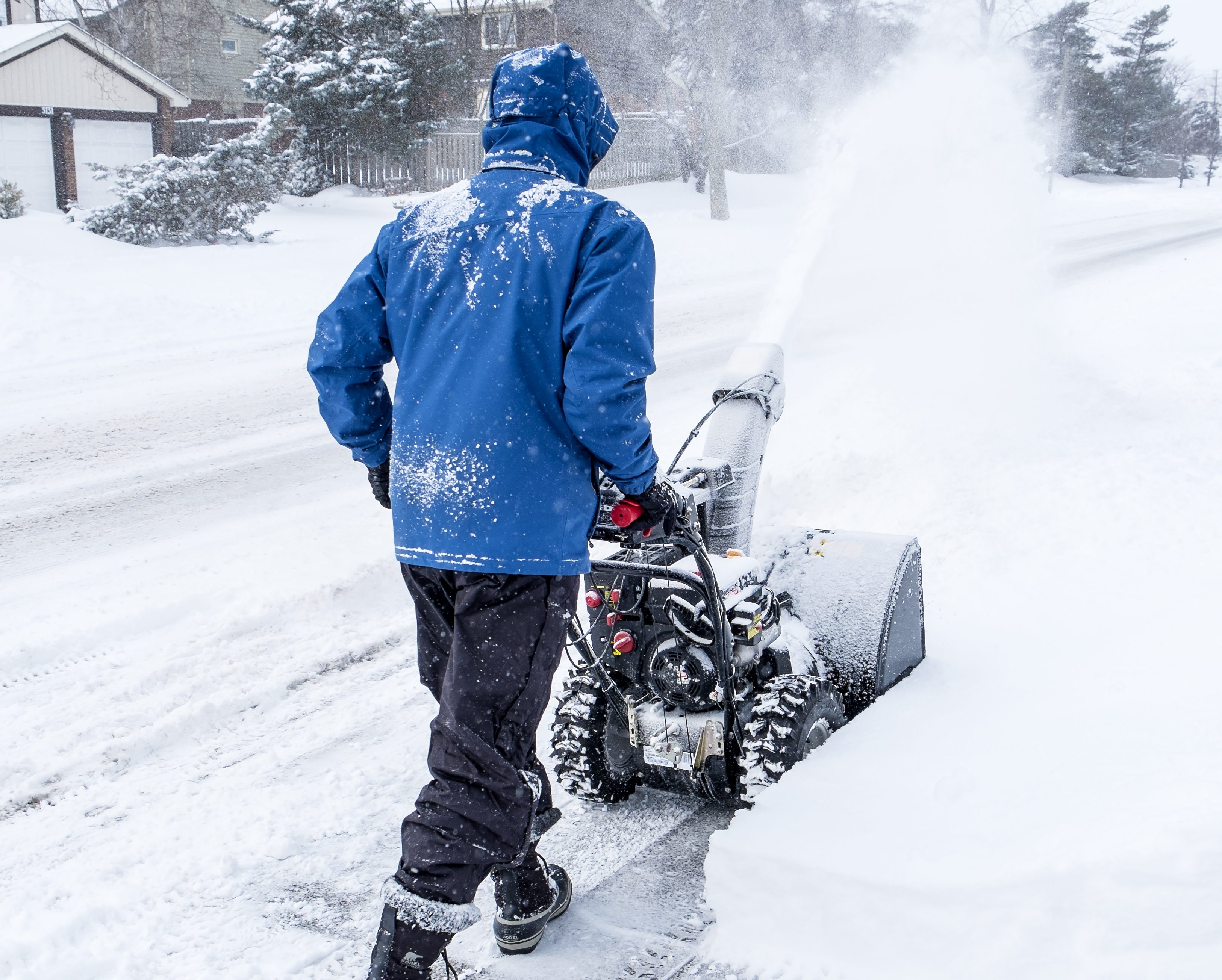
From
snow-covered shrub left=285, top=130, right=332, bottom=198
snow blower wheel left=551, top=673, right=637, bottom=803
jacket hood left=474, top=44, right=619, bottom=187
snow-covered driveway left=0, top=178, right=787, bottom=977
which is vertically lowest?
snow-covered driveway left=0, top=178, right=787, bottom=977

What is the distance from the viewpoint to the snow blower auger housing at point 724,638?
297cm

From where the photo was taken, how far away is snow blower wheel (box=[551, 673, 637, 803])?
3.21m

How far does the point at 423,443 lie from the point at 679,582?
89cm

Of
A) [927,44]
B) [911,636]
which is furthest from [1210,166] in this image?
[911,636]

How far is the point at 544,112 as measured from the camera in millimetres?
2486

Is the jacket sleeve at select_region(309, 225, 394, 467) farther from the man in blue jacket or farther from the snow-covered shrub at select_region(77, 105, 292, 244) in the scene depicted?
the snow-covered shrub at select_region(77, 105, 292, 244)

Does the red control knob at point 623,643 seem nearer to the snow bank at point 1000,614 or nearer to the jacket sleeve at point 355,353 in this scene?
the snow bank at point 1000,614

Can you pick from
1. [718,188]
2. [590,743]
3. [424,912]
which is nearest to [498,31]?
[718,188]

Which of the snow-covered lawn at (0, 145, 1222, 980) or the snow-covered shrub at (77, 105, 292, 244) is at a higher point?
the snow-covered shrub at (77, 105, 292, 244)

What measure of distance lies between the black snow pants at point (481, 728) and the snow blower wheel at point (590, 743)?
0.74 m

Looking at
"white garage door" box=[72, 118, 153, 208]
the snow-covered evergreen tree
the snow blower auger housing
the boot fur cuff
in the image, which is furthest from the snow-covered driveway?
"white garage door" box=[72, 118, 153, 208]

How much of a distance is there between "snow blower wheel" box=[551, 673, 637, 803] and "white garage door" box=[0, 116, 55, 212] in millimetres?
23310

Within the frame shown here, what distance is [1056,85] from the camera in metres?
36.7

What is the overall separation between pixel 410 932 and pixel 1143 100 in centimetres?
5017
